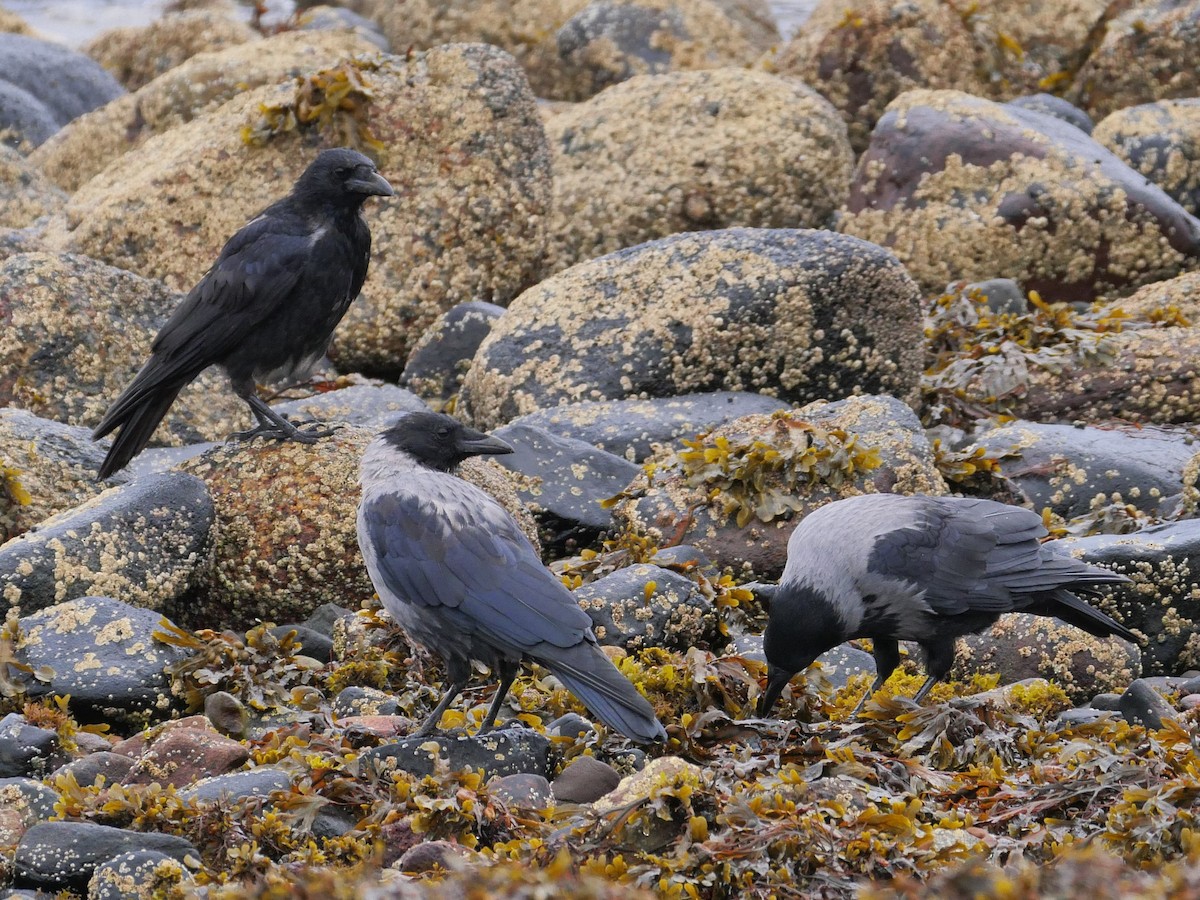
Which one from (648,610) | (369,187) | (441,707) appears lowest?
(648,610)

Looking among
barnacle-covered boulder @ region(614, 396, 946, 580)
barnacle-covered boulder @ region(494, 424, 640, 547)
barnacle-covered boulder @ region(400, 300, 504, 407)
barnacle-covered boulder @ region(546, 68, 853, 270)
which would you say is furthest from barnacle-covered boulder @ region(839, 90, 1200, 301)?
barnacle-covered boulder @ region(494, 424, 640, 547)

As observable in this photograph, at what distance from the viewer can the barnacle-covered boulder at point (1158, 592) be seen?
6.85m

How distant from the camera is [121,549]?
7.01m

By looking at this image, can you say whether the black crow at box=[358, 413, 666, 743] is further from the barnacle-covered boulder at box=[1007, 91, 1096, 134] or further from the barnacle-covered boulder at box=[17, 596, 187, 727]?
the barnacle-covered boulder at box=[1007, 91, 1096, 134]

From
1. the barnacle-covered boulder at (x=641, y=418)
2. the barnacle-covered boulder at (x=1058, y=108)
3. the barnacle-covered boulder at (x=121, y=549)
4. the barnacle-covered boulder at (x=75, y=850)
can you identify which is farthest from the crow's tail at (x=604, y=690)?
the barnacle-covered boulder at (x=1058, y=108)

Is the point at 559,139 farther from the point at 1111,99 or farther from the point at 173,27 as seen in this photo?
the point at 173,27

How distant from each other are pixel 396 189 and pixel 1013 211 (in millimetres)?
4441

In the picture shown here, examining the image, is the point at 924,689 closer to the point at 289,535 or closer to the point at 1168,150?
the point at 289,535

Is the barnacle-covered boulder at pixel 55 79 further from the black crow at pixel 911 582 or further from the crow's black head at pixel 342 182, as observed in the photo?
the black crow at pixel 911 582

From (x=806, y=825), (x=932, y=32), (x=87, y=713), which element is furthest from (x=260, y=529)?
(x=932, y=32)

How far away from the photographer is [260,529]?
7.45m

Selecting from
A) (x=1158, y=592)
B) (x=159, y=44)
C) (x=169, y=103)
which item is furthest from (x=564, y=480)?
(x=159, y=44)

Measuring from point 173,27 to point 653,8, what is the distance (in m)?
6.46

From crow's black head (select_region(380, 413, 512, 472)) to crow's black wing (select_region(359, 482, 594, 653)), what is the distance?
27cm
